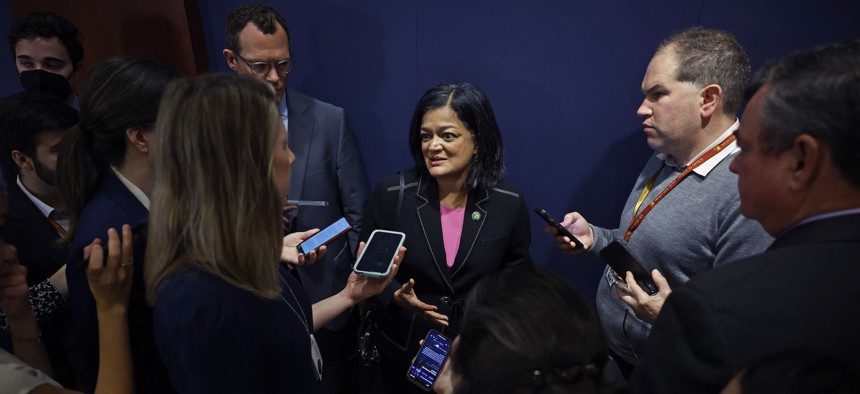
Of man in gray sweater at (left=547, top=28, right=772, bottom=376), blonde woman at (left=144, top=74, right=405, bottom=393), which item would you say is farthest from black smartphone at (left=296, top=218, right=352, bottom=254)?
man in gray sweater at (left=547, top=28, right=772, bottom=376)

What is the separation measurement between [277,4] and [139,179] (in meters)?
1.76

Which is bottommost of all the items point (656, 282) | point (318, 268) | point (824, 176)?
point (318, 268)

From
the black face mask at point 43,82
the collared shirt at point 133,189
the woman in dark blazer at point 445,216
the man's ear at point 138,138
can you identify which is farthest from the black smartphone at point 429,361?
the black face mask at point 43,82

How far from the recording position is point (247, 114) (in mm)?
1143

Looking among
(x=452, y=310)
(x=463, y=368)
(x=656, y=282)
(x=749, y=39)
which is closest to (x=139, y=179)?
(x=463, y=368)

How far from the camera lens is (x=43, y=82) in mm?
2590

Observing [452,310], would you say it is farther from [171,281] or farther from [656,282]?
[171,281]

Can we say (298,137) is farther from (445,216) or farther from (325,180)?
(445,216)

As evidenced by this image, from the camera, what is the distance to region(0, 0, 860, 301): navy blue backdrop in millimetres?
2334

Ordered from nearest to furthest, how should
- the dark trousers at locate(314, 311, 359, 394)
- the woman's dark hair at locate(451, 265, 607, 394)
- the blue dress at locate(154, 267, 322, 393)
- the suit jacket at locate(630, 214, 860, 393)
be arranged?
the woman's dark hair at locate(451, 265, 607, 394) < the suit jacket at locate(630, 214, 860, 393) < the blue dress at locate(154, 267, 322, 393) < the dark trousers at locate(314, 311, 359, 394)

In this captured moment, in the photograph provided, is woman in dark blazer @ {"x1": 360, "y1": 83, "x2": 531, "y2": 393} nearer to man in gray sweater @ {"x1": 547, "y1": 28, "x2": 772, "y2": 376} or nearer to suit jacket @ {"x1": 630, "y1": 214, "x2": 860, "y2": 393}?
man in gray sweater @ {"x1": 547, "y1": 28, "x2": 772, "y2": 376}

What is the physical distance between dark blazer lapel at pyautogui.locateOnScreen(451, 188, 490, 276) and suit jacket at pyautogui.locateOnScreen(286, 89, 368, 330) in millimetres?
786

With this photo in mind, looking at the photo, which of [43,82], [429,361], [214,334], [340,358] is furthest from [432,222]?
[43,82]

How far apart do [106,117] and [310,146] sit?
1332 millimetres
